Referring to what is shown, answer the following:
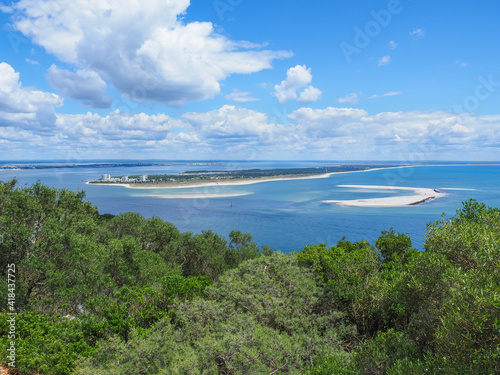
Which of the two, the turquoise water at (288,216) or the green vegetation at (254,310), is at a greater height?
the green vegetation at (254,310)

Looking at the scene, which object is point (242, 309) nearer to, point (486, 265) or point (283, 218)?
point (486, 265)

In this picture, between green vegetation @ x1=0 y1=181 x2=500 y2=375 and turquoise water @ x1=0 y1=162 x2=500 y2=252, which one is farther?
turquoise water @ x1=0 y1=162 x2=500 y2=252

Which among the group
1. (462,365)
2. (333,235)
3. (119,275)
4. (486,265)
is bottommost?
(333,235)

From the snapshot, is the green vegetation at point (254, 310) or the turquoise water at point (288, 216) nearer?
the green vegetation at point (254, 310)

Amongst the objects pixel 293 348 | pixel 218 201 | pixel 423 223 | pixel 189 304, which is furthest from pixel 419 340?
pixel 218 201

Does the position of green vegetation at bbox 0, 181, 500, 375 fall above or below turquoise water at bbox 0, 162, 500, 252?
above

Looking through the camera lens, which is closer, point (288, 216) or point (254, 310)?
point (254, 310)

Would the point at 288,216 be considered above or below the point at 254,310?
below

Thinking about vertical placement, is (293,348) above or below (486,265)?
below
